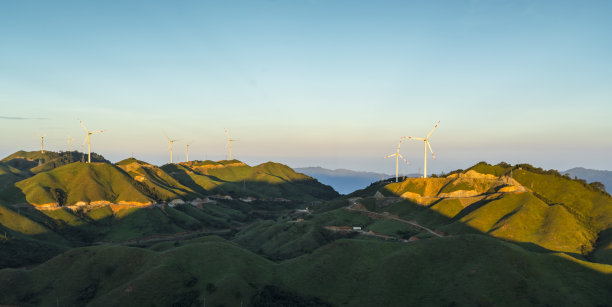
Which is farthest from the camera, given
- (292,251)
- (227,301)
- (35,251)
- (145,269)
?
(35,251)

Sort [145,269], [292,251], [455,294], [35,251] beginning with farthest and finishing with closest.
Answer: [35,251]
[292,251]
[145,269]
[455,294]

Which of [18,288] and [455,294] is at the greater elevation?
[455,294]

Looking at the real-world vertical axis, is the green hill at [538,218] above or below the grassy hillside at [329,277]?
above

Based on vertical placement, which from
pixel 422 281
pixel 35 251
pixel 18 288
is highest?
pixel 422 281

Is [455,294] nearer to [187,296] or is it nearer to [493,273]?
[493,273]

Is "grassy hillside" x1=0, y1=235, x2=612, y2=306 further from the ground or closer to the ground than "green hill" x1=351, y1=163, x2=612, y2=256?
closer to the ground

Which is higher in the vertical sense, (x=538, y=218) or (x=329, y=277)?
(x=538, y=218)

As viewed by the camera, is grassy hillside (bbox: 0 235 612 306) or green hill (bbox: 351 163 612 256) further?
green hill (bbox: 351 163 612 256)

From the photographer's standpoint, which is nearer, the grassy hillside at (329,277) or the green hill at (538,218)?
the grassy hillside at (329,277)

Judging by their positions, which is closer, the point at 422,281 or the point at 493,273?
the point at 493,273

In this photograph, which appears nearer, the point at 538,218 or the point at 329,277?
the point at 329,277

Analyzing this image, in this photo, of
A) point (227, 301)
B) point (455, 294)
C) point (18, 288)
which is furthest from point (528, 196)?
point (18, 288)
